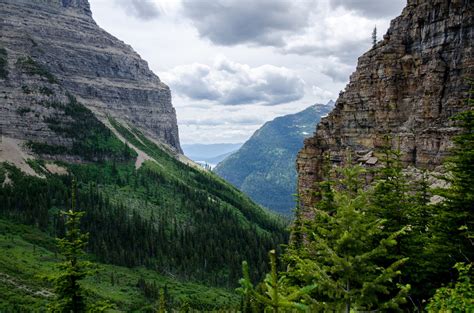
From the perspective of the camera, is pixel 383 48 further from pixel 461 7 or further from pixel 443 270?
pixel 443 270

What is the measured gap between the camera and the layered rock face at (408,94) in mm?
65625

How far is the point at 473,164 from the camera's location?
Answer: 21.1 m

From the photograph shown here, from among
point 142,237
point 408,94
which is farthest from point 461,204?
point 142,237

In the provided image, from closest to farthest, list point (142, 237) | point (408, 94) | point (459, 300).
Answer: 1. point (459, 300)
2. point (408, 94)
3. point (142, 237)

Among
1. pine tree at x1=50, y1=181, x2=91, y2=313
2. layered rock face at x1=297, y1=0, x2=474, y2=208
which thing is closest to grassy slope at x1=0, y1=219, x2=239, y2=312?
layered rock face at x1=297, y1=0, x2=474, y2=208

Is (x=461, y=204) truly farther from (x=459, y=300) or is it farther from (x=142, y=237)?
(x=142, y=237)

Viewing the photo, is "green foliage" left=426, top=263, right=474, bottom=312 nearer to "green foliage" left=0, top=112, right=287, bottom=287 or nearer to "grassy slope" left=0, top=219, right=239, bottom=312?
"grassy slope" left=0, top=219, right=239, bottom=312

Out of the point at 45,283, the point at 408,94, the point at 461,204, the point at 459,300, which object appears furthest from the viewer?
the point at 45,283

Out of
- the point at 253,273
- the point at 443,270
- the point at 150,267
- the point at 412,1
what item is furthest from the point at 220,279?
the point at 443,270

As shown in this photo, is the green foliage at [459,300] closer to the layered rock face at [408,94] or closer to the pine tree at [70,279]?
the pine tree at [70,279]

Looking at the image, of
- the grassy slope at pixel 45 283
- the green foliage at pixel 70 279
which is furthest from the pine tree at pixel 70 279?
the grassy slope at pixel 45 283

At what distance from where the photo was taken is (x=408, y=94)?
75.1m

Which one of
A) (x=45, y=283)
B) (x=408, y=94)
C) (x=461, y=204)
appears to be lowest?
(x=45, y=283)

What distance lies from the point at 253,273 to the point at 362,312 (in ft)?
464
